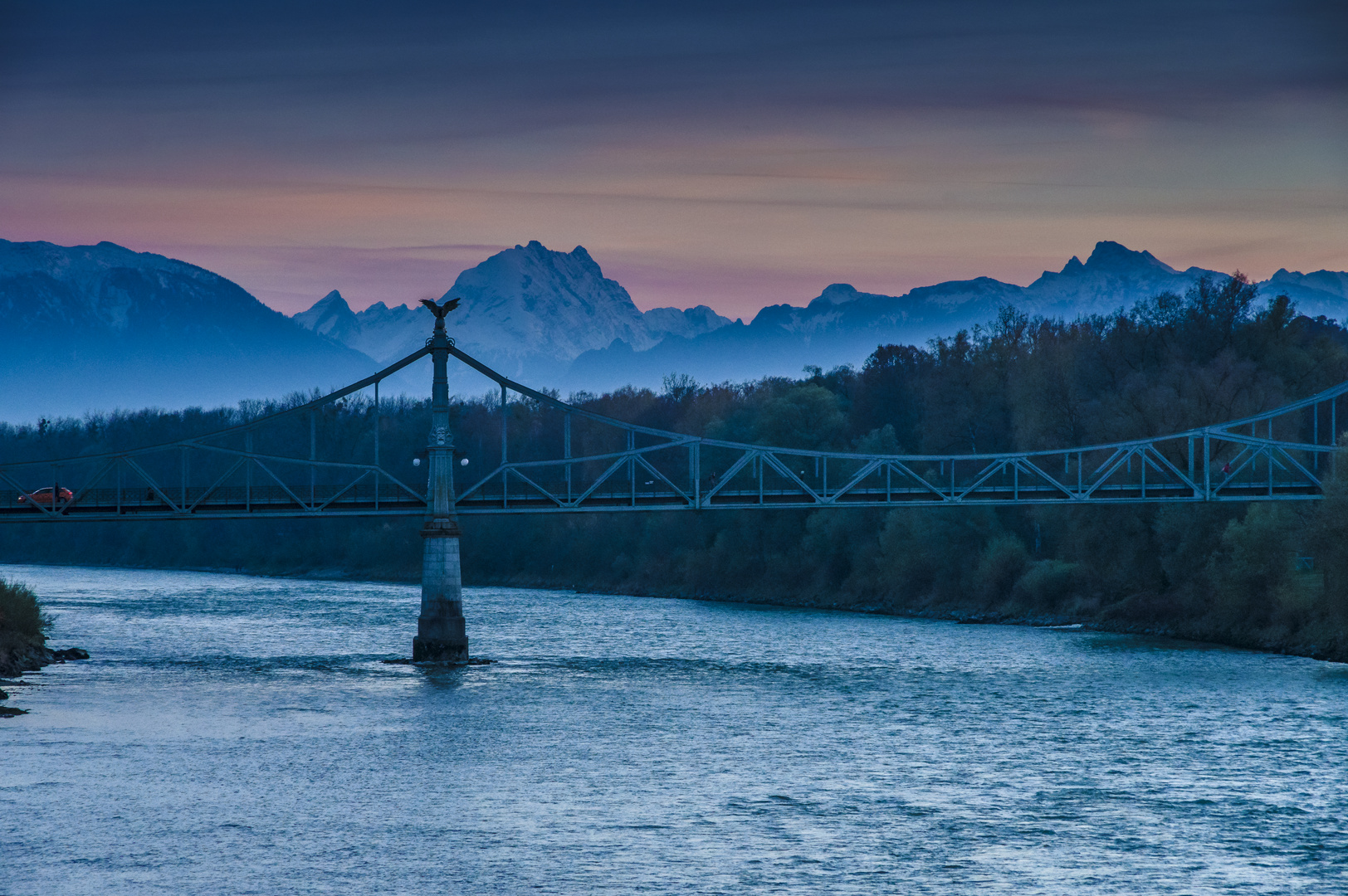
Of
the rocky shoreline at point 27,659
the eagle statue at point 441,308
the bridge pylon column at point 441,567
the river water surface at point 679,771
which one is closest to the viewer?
the river water surface at point 679,771

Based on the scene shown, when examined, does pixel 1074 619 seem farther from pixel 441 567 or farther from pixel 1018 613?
pixel 441 567

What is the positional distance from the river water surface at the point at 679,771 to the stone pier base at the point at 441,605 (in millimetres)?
1723

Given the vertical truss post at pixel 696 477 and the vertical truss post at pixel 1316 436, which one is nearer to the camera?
the vertical truss post at pixel 696 477

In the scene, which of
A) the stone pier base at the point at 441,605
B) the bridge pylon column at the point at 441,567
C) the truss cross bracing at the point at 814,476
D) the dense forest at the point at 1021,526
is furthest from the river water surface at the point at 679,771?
the truss cross bracing at the point at 814,476

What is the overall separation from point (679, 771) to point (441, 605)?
26462 millimetres

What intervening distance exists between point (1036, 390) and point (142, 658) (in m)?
51.5

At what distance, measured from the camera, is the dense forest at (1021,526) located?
66375 mm

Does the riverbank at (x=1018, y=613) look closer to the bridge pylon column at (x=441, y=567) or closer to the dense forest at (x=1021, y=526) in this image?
the dense forest at (x=1021, y=526)

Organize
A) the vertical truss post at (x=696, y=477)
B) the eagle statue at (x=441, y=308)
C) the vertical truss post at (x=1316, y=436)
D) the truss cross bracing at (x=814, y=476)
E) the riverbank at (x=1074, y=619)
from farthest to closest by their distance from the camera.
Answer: the vertical truss post at (x=1316, y=436) < the vertical truss post at (x=696, y=477) < the truss cross bracing at (x=814, y=476) < the eagle statue at (x=441, y=308) < the riverbank at (x=1074, y=619)

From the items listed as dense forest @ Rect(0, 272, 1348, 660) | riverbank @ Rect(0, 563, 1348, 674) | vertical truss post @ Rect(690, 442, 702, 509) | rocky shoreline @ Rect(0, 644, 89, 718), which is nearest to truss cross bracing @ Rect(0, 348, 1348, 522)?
vertical truss post @ Rect(690, 442, 702, 509)

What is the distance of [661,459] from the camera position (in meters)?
126

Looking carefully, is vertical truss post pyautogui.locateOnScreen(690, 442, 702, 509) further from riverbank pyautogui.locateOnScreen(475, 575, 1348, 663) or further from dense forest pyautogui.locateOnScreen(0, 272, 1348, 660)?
dense forest pyautogui.locateOnScreen(0, 272, 1348, 660)

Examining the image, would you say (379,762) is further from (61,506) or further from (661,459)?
(661,459)

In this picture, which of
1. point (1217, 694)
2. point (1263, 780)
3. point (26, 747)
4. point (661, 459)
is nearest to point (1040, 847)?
point (1263, 780)
